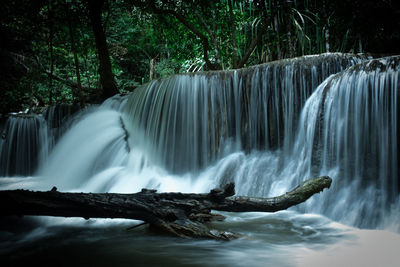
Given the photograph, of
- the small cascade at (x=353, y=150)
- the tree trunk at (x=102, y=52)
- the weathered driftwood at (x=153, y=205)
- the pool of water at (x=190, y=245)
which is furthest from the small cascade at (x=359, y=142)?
the tree trunk at (x=102, y=52)

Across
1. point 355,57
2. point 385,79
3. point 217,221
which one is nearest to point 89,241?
point 217,221

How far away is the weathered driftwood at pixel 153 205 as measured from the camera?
2.97 metres

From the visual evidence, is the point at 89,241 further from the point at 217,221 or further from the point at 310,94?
the point at 310,94

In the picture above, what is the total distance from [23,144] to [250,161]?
303 inches

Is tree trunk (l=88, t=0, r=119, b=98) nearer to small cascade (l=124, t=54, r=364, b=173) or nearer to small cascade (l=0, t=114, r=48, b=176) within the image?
small cascade (l=0, t=114, r=48, b=176)

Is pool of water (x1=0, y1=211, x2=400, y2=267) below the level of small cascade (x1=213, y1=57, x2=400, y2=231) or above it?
below

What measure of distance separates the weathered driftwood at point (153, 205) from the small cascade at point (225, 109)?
277 cm

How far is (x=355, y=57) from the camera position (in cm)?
618

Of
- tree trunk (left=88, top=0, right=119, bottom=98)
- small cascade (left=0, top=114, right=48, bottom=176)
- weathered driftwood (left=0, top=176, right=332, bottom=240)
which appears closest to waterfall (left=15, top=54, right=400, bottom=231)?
small cascade (left=0, top=114, right=48, bottom=176)

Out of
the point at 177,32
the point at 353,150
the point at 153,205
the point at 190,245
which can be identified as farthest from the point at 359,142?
the point at 177,32

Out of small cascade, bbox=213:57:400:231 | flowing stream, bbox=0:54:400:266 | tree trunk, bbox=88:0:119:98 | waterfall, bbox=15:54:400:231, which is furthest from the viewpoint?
tree trunk, bbox=88:0:119:98

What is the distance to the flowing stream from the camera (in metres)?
2.90

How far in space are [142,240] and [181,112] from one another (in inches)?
178

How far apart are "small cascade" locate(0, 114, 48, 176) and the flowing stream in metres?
0.44
